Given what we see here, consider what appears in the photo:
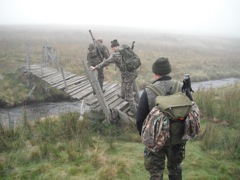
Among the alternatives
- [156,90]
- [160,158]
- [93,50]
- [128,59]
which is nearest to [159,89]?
[156,90]

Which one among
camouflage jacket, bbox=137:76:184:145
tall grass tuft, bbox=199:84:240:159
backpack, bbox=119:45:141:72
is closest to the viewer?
camouflage jacket, bbox=137:76:184:145

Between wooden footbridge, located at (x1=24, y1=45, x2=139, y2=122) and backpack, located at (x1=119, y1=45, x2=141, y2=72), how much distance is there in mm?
870

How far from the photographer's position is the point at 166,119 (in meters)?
2.83

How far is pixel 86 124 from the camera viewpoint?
20.6 ft

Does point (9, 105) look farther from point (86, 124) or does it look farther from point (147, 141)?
point (147, 141)

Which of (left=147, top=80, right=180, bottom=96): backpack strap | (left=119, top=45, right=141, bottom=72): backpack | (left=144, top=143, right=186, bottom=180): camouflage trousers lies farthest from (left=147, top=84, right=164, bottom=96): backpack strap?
(left=119, top=45, right=141, bottom=72): backpack

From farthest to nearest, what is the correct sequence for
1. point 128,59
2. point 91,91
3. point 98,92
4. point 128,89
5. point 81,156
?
point 91,91 < point 128,89 < point 98,92 < point 128,59 < point 81,156

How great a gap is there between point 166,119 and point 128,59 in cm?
325

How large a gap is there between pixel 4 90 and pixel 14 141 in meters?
6.26

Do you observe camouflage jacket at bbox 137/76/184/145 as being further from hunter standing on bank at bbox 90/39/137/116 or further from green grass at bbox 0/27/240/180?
→ hunter standing on bank at bbox 90/39/137/116

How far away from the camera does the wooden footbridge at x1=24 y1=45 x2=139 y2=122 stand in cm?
623

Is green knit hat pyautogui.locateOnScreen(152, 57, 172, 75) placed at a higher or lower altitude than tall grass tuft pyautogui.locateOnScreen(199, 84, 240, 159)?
higher

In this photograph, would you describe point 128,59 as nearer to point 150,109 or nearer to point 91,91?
point 91,91

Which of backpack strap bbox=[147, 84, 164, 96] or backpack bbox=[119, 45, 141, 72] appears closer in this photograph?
backpack strap bbox=[147, 84, 164, 96]
